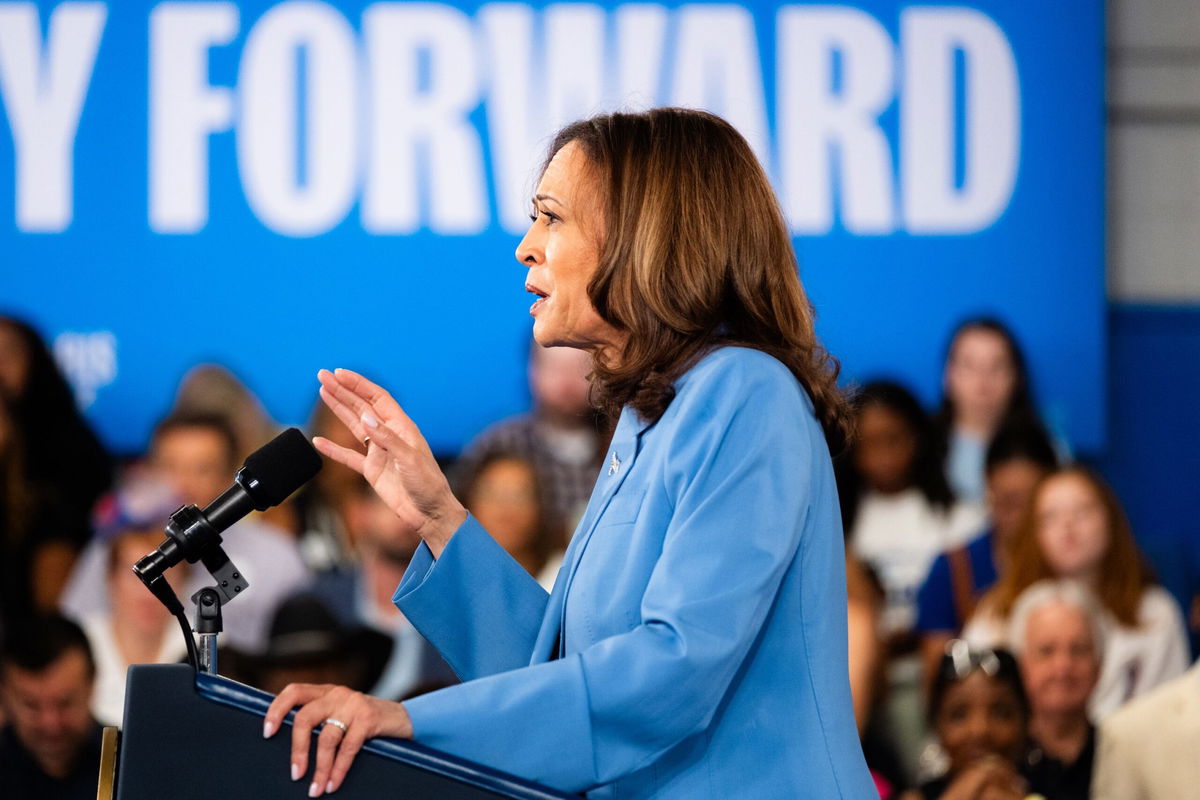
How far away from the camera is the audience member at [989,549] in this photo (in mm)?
4559

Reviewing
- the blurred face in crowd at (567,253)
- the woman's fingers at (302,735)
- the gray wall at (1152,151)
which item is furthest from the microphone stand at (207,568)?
the gray wall at (1152,151)

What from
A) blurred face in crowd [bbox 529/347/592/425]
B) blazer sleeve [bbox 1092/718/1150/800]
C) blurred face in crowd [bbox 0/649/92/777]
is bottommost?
blazer sleeve [bbox 1092/718/1150/800]

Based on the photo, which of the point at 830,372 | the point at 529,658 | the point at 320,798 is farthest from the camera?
the point at 529,658

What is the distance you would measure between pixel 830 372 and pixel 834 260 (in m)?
3.32

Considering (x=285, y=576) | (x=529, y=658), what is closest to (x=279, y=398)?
(x=285, y=576)

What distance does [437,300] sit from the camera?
4664 millimetres

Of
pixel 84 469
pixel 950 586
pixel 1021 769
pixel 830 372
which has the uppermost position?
pixel 830 372

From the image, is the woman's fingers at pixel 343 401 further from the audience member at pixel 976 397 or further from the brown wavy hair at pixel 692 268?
the audience member at pixel 976 397

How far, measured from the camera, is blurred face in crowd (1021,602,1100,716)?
435 cm

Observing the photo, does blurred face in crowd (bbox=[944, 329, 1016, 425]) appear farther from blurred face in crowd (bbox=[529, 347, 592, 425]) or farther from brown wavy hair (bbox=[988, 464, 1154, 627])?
blurred face in crowd (bbox=[529, 347, 592, 425])

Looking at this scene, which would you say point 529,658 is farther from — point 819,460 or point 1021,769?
point 1021,769

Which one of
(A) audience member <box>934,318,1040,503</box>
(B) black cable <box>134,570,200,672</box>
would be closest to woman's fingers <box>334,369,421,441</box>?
(B) black cable <box>134,570,200,672</box>

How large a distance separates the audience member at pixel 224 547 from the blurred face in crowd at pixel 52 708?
0.58 ft

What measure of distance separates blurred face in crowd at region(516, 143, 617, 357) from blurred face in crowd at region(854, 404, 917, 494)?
325 centimetres
